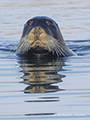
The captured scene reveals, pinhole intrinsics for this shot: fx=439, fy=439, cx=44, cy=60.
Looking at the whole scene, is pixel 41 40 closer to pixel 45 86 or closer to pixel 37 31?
pixel 37 31

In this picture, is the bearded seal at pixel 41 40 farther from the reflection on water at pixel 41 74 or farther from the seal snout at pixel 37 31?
the reflection on water at pixel 41 74

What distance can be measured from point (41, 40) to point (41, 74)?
1.30 metres

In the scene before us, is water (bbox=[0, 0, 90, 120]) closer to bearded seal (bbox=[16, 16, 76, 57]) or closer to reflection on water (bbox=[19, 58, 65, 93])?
reflection on water (bbox=[19, 58, 65, 93])

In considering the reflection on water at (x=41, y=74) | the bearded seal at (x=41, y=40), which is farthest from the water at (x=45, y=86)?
the bearded seal at (x=41, y=40)

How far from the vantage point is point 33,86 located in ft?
20.3

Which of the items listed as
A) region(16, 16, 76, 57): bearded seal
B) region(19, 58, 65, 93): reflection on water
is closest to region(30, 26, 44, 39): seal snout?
region(16, 16, 76, 57): bearded seal

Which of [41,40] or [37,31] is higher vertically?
[37,31]

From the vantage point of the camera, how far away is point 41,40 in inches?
326

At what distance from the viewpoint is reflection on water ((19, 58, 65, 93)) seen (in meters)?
6.10

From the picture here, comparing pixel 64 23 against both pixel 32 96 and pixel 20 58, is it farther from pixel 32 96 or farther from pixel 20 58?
pixel 32 96

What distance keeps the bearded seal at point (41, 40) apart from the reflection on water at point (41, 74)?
24 centimetres

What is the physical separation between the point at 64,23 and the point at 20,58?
7.75 metres

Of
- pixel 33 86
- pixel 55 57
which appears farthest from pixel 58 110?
pixel 55 57

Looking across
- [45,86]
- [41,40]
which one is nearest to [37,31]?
[41,40]
